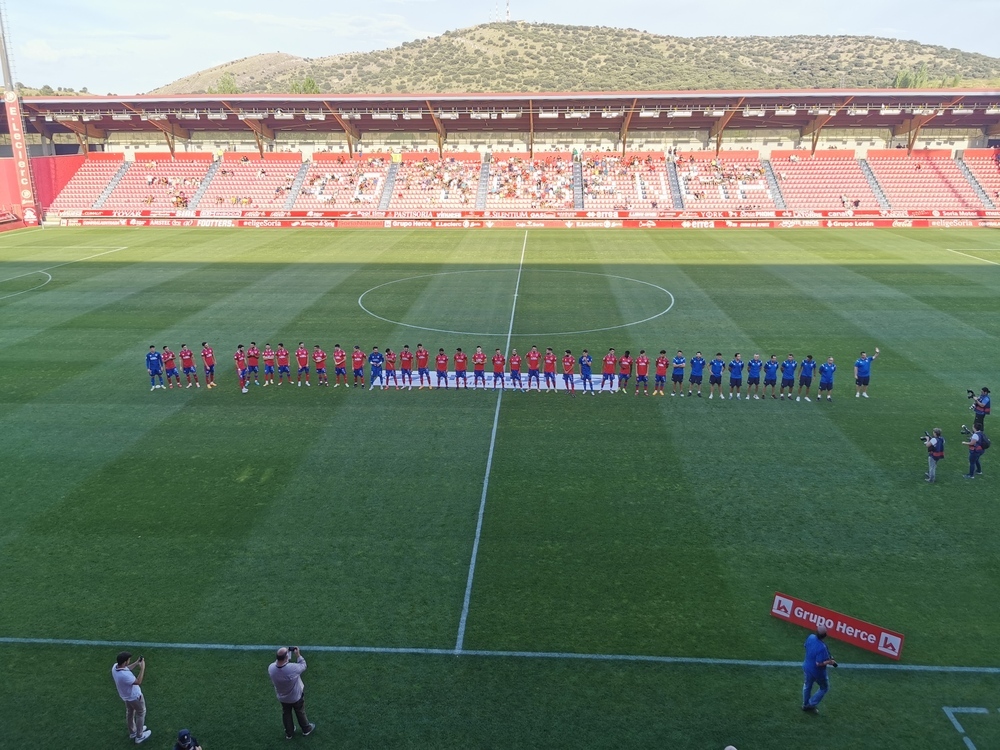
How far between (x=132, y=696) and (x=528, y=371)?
1423 cm

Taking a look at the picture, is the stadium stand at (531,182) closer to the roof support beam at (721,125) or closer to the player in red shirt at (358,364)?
the roof support beam at (721,125)

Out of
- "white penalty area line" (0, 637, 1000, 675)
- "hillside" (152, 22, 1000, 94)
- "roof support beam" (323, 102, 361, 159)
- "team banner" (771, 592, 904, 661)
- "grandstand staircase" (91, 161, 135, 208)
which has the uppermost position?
"hillside" (152, 22, 1000, 94)

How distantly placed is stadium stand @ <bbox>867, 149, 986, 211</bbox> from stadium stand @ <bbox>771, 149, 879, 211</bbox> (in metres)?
1.79

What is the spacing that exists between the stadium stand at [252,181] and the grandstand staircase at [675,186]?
3298cm

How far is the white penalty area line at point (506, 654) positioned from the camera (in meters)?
9.41

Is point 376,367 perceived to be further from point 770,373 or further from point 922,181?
point 922,181

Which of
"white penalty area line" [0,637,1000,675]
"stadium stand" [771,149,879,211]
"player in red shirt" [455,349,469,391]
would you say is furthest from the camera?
"stadium stand" [771,149,879,211]

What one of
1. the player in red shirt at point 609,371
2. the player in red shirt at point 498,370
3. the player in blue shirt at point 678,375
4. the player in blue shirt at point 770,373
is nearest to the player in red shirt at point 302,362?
the player in red shirt at point 498,370

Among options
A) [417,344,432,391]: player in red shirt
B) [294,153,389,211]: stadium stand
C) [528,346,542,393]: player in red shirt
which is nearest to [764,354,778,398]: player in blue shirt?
[528,346,542,393]: player in red shirt

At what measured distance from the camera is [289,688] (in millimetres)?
8062

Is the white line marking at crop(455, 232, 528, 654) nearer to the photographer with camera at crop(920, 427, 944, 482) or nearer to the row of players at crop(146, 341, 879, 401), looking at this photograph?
the row of players at crop(146, 341, 879, 401)

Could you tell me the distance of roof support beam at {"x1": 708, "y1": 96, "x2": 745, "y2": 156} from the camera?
5516 cm

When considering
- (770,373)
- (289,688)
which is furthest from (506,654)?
(770,373)

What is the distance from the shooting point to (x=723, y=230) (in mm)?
51594
